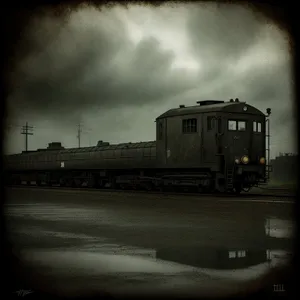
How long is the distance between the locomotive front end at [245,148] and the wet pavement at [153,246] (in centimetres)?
855

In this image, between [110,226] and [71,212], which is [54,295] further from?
[71,212]

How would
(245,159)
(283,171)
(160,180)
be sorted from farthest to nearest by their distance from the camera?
1. (283,171)
2. (160,180)
3. (245,159)

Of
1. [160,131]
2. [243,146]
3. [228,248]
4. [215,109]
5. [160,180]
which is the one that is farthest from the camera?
[160,131]

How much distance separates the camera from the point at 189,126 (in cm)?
2664

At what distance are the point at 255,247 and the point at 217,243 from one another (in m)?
0.77

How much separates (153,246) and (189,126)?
17636 mm

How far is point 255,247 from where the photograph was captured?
934cm

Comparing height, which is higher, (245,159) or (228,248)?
(245,159)

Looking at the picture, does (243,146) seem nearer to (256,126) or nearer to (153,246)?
(256,126)

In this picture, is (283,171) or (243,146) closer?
(243,146)

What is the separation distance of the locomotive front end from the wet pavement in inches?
337

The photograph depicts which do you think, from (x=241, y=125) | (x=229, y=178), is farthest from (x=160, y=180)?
(x=241, y=125)

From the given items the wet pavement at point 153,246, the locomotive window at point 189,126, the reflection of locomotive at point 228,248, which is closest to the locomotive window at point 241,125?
the locomotive window at point 189,126

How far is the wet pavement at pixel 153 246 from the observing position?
6.61 metres
